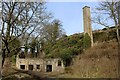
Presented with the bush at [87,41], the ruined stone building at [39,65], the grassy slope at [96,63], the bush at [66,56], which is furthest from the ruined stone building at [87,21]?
the ruined stone building at [39,65]

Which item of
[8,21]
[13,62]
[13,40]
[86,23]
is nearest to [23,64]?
[13,62]

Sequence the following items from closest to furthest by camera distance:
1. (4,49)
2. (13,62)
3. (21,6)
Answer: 1. (4,49)
2. (13,62)
3. (21,6)

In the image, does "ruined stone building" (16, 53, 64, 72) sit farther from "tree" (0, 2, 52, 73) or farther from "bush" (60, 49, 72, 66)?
"tree" (0, 2, 52, 73)

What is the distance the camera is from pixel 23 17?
7.63ft

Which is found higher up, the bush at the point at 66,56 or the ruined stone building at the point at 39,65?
the bush at the point at 66,56

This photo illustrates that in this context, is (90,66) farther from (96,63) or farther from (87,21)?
(87,21)

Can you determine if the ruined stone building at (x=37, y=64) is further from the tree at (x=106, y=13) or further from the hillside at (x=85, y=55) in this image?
the tree at (x=106, y=13)

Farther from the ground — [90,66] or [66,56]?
[66,56]

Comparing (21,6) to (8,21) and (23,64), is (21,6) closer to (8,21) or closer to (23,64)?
(8,21)

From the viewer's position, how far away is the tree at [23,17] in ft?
7.33

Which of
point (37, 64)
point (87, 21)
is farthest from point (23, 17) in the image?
point (87, 21)

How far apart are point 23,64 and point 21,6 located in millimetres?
638

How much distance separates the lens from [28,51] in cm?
220

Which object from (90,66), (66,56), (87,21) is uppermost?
(87,21)
